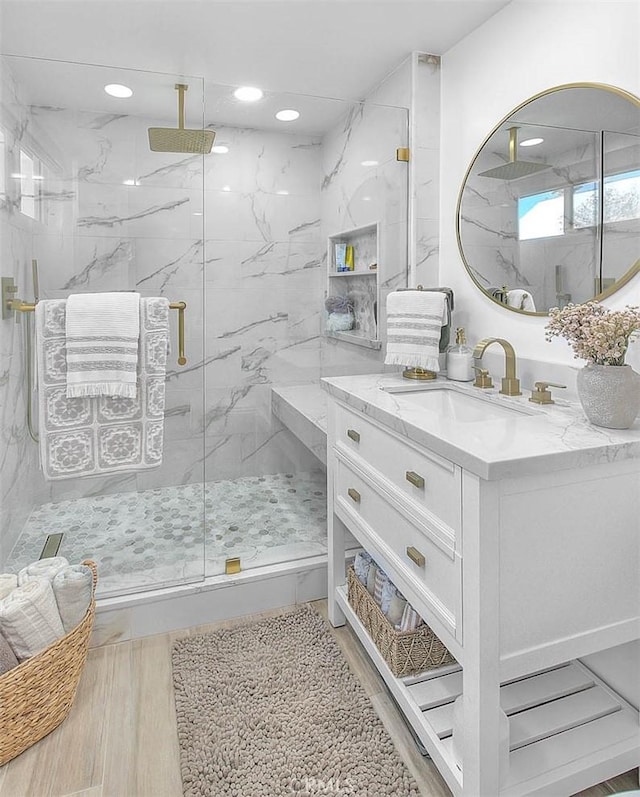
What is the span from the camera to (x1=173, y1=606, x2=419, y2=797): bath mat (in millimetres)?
1395

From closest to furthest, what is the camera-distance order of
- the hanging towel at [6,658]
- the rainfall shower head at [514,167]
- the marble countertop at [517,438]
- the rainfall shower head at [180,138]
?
the marble countertop at [517,438], the hanging towel at [6,658], the rainfall shower head at [514,167], the rainfall shower head at [180,138]

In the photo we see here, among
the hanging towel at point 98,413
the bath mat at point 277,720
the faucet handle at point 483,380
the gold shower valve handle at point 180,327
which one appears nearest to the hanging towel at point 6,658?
the bath mat at point 277,720

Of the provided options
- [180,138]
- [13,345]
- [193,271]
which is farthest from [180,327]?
[180,138]

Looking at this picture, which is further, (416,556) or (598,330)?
(416,556)

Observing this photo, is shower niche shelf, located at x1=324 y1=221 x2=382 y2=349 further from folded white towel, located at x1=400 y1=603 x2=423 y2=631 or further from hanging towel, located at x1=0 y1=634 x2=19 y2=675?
hanging towel, located at x1=0 y1=634 x2=19 y2=675

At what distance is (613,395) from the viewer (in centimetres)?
127

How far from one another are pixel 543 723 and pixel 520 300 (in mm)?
1325

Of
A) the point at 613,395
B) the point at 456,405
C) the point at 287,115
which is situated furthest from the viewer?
the point at 287,115

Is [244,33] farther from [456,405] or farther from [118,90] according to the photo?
[456,405]

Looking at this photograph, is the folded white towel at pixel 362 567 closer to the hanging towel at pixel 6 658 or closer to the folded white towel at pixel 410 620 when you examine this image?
the folded white towel at pixel 410 620

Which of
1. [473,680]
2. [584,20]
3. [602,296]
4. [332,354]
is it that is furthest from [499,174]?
[473,680]

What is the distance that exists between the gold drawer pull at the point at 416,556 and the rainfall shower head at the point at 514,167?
1.32 metres

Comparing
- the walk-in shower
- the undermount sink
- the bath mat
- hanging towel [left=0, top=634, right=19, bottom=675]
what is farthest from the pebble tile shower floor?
the undermount sink

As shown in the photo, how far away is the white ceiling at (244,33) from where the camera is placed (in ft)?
6.36
